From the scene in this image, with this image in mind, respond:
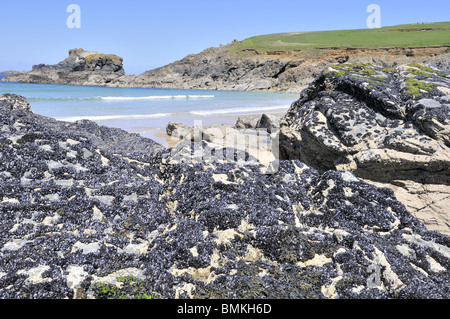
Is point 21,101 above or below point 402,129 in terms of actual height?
above

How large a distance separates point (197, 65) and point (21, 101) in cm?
7711

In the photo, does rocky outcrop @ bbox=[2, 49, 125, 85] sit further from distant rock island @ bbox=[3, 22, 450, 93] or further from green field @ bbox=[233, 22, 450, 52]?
green field @ bbox=[233, 22, 450, 52]

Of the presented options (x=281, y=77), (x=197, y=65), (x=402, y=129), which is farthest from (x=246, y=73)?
(x=402, y=129)

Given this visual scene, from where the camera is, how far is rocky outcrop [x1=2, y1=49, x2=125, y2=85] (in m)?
83.3

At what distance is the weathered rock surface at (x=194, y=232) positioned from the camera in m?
2.03

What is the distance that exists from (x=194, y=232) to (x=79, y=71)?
9833 centimetres

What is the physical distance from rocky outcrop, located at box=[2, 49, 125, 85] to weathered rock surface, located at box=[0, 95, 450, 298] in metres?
Answer: 88.8

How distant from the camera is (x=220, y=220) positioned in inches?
98.9

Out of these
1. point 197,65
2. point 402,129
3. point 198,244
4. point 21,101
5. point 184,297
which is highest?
point 197,65

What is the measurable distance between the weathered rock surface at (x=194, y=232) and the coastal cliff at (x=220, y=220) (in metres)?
0.01

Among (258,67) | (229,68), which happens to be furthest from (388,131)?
(229,68)

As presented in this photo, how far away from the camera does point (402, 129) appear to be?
399 centimetres

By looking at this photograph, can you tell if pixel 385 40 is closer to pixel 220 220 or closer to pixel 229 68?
pixel 229 68
